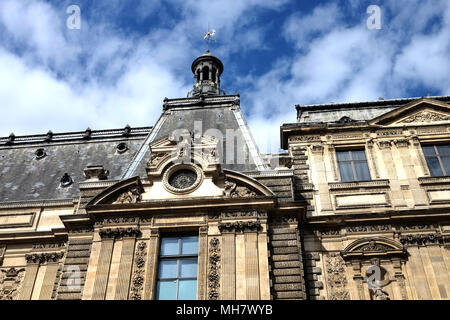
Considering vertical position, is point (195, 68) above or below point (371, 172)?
above

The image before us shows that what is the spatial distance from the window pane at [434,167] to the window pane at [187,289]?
1038 cm

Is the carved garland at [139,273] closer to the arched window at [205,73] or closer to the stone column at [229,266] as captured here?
the stone column at [229,266]

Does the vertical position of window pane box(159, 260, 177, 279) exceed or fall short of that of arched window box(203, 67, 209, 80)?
it falls short

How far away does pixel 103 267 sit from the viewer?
17.1 m

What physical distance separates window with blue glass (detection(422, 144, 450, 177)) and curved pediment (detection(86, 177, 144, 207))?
1131 centimetres

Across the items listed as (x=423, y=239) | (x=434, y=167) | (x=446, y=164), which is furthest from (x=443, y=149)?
(x=423, y=239)

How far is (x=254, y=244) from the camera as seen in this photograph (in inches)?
670

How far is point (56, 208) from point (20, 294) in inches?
147

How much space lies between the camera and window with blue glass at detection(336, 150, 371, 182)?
2059 centimetres

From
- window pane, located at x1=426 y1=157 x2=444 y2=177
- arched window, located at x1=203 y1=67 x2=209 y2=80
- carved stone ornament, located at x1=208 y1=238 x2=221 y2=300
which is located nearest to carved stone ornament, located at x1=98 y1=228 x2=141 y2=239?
carved stone ornament, located at x1=208 y1=238 x2=221 y2=300

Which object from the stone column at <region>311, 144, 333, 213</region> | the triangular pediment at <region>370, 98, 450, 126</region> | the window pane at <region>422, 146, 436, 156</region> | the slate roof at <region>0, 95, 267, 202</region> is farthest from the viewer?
the slate roof at <region>0, 95, 267, 202</region>

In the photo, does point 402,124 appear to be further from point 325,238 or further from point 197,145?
point 197,145

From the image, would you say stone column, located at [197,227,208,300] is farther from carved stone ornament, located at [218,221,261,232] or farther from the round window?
the round window
